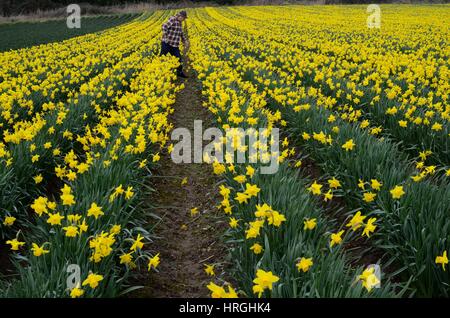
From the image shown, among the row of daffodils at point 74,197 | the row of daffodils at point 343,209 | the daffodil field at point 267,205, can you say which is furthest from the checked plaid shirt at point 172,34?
the row of daffodils at point 343,209

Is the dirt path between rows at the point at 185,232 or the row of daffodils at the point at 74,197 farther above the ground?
the row of daffodils at the point at 74,197

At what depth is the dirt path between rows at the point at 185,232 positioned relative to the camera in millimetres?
3590

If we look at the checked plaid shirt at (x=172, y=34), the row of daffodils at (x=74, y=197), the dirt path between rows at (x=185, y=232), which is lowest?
the dirt path between rows at (x=185, y=232)

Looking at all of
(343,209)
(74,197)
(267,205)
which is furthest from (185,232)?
(343,209)

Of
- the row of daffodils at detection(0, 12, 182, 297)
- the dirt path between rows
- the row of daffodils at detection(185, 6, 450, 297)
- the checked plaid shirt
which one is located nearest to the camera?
the row of daffodils at detection(185, 6, 450, 297)

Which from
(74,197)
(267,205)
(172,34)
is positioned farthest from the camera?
(172,34)

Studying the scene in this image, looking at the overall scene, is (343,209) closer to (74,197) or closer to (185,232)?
(185,232)

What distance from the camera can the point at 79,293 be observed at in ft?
7.87

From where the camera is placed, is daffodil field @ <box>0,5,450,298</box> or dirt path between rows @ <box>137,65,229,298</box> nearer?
daffodil field @ <box>0,5,450,298</box>

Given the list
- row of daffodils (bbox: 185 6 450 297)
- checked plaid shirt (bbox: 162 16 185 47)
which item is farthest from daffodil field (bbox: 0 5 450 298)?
checked plaid shirt (bbox: 162 16 185 47)

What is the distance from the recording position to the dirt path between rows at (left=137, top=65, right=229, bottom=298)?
3.59 m

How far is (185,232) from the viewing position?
177 inches

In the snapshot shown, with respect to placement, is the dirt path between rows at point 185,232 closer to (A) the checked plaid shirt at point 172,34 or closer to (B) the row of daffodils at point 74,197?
(B) the row of daffodils at point 74,197

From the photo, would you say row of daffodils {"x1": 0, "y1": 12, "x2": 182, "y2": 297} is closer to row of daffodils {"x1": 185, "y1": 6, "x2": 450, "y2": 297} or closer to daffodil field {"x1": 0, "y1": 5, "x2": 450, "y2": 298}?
daffodil field {"x1": 0, "y1": 5, "x2": 450, "y2": 298}
